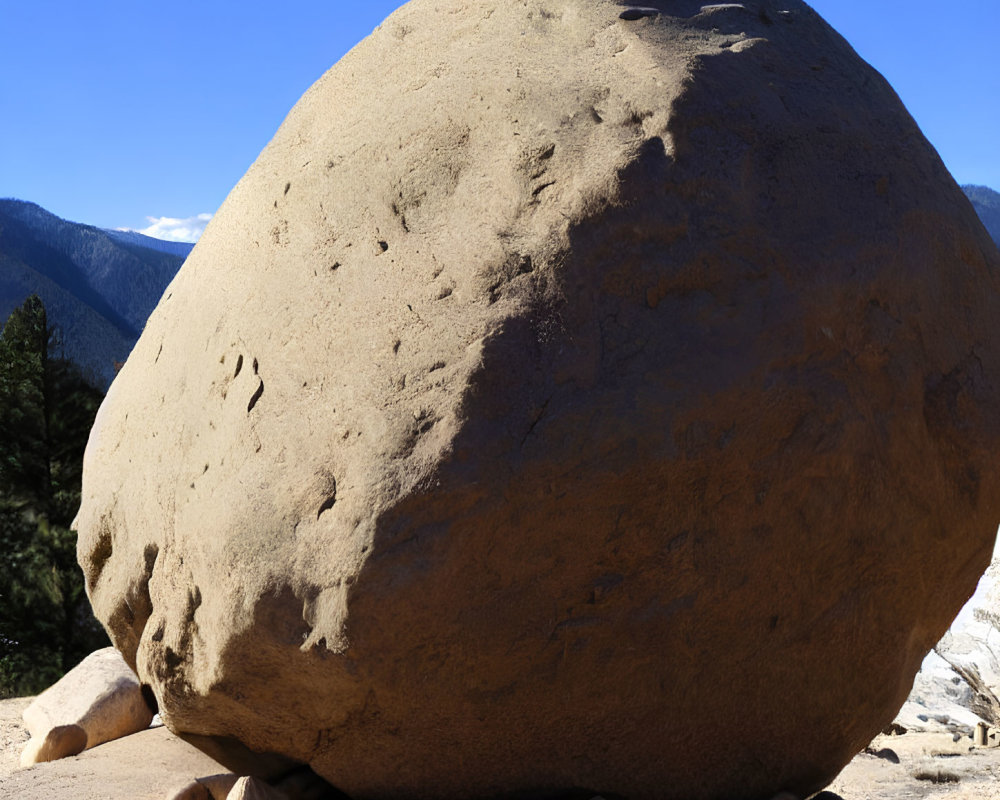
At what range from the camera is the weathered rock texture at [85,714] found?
4.16 meters

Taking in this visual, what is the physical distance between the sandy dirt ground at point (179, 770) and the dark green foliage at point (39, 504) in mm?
5137

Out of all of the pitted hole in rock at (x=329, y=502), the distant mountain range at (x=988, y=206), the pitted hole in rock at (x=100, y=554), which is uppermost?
the distant mountain range at (x=988, y=206)

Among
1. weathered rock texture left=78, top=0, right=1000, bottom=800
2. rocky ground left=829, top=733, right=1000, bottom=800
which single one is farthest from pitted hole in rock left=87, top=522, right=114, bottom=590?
rocky ground left=829, top=733, right=1000, bottom=800

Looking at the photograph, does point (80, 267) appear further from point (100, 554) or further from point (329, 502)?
point (329, 502)

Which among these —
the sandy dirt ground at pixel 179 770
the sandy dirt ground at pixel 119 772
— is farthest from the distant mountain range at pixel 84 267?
the sandy dirt ground at pixel 119 772

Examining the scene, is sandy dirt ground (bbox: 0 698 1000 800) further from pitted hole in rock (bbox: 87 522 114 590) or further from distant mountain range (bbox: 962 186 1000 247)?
distant mountain range (bbox: 962 186 1000 247)

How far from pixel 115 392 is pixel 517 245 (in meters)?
1.73

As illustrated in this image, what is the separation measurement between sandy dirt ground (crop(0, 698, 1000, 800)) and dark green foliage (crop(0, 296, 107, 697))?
514 cm

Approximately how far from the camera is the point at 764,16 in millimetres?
3156

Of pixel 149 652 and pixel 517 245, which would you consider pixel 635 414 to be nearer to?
pixel 517 245

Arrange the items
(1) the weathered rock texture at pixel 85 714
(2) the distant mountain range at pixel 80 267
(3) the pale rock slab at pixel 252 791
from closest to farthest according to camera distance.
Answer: (3) the pale rock slab at pixel 252 791, (1) the weathered rock texture at pixel 85 714, (2) the distant mountain range at pixel 80 267

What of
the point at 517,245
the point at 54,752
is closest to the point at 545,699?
the point at 517,245

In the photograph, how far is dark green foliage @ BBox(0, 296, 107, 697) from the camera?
10805mm

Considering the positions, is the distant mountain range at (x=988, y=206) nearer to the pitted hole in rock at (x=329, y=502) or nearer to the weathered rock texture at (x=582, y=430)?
the weathered rock texture at (x=582, y=430)
